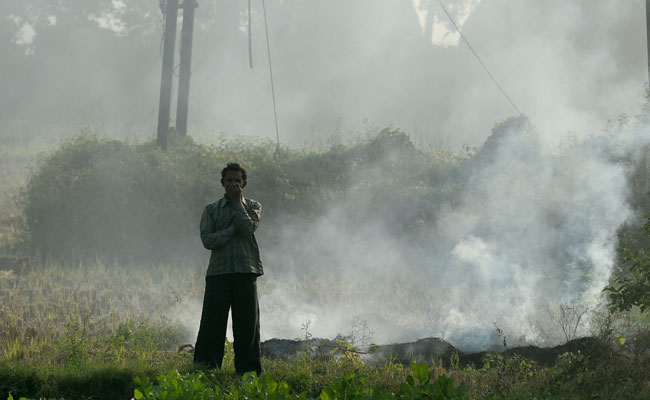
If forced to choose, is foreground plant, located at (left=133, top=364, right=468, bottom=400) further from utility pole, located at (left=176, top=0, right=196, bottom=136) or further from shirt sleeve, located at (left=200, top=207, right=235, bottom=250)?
utility pole, located at (left=176, top=0, right=196, bottom=136)

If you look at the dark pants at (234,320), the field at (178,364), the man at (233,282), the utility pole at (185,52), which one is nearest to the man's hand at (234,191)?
the man at (233,282)

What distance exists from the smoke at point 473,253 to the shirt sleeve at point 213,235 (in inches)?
165

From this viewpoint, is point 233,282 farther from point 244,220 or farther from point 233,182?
point 233,182

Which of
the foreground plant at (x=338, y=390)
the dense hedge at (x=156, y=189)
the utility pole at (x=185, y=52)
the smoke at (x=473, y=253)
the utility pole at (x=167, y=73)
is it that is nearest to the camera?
the foreground plant at (x=338, y=390)

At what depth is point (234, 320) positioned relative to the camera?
23.8ft

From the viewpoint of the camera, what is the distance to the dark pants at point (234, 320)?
7176mm

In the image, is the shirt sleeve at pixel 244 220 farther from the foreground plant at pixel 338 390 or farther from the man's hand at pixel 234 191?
the foreground plant at pixel 338 390

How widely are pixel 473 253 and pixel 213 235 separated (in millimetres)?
8515

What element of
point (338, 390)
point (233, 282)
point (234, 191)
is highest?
point (234, 191)

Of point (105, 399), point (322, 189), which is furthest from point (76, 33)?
point (105, 399)

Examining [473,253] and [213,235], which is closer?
[213,235]

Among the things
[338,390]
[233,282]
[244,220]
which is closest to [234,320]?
[233,282]

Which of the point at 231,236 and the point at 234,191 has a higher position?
the point at 234,191

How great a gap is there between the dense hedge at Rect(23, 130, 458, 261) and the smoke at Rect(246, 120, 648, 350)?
0.60 metres
